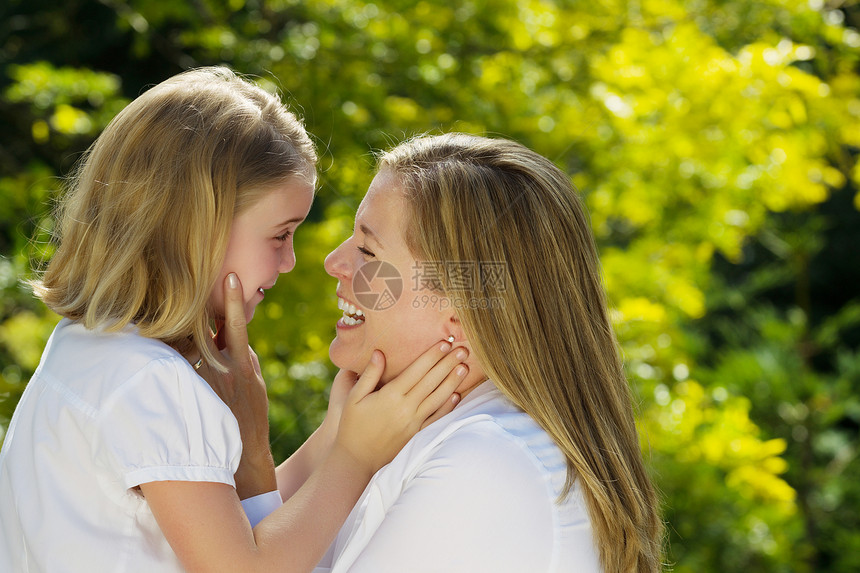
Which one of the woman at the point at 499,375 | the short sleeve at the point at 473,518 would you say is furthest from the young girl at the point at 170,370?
the short sleeve at the point at 473,518

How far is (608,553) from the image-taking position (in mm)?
1499

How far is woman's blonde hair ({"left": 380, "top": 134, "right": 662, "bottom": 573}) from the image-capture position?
1560 millimetres

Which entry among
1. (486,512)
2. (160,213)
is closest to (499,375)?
(486,512)

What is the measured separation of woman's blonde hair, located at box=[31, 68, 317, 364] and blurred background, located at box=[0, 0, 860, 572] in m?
1.17

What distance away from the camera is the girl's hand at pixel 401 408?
5.51ft

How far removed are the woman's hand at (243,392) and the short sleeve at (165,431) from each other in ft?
0.82

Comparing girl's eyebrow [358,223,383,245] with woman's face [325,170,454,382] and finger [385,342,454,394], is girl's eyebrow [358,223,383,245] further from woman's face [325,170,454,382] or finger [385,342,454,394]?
finger [385,342,454,394]

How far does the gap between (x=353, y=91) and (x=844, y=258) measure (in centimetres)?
496

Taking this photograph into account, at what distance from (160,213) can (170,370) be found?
35cm

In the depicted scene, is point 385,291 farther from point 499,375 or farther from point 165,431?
point 165,431

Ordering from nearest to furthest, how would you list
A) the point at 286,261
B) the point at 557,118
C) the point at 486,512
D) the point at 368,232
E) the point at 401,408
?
the point at 486,512 → the point at 401,408 → the point at 368,232 → the point at 286,261 → the point at 557,118

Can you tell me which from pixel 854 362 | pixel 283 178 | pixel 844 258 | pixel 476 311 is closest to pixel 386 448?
pixel 476 311

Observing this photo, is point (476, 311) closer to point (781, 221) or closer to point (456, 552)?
point (456, 552)

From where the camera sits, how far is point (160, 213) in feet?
5.65
